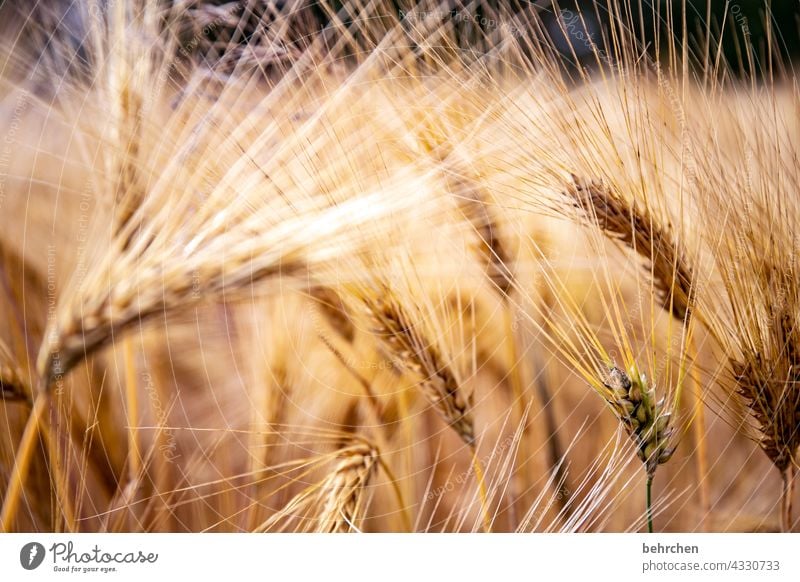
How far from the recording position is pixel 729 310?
33.4 inches

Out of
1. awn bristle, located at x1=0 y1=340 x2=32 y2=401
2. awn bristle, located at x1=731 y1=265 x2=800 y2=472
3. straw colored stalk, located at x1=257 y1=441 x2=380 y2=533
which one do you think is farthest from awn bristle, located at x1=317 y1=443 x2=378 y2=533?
awn bristle, located at x1=731 y1=265 x2=800 y2=472

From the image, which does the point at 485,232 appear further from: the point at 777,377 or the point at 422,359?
the point at 777,377

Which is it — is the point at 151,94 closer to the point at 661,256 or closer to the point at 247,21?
the point at 247,21

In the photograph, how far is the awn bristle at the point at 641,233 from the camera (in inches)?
32.2

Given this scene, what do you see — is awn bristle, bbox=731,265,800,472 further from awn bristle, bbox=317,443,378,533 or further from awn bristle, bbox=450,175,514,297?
awn bristle, bbox=317,443,378,533

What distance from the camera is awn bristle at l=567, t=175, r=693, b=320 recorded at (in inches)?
32.2

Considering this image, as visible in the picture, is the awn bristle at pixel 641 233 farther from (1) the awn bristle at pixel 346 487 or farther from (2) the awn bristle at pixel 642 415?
(1) the awn bristle at pixel 346 487
